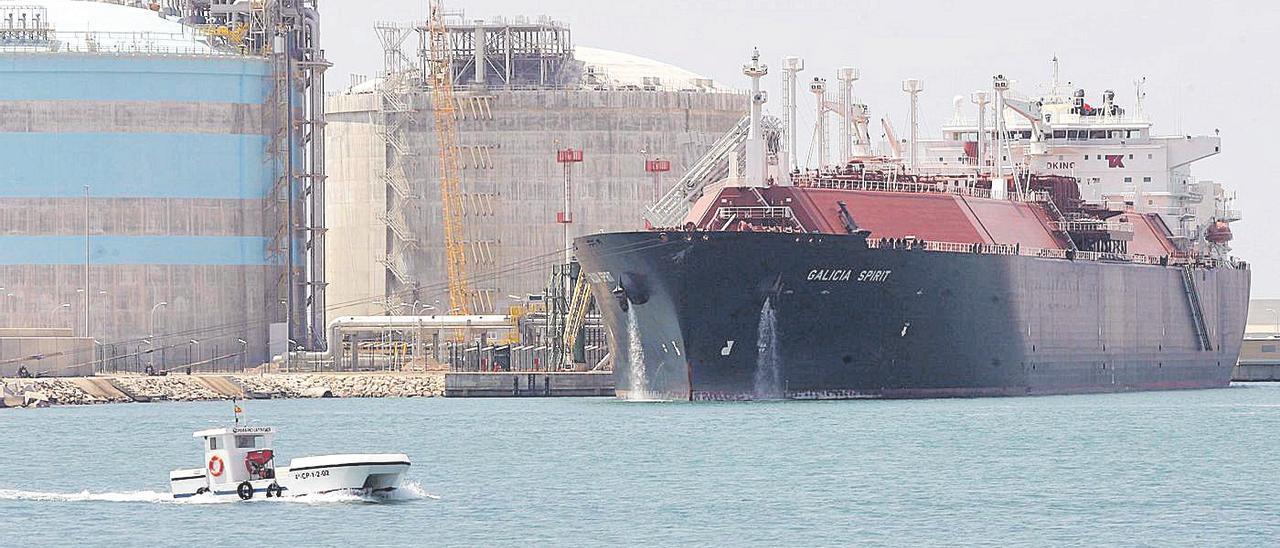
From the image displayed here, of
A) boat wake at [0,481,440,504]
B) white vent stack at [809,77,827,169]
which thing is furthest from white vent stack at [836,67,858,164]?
boat wake at [0,481,440,504]

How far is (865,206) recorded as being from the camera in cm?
8325

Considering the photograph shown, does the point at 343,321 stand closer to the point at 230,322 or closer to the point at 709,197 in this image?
the point at 230,322

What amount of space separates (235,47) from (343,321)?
40.8ft

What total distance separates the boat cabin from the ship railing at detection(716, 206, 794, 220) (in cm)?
3191

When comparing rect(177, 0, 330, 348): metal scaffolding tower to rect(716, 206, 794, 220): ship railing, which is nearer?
rect(716, 206, 794, 220): ship railing

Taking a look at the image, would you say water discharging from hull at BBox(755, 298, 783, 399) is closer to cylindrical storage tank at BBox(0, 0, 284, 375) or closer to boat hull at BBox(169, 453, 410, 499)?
boat hull at BBox(169, 453, 410, 499)

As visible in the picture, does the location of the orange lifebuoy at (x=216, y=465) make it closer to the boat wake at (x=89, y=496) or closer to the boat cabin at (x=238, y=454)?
the boat cabin at (x=238, y=454)

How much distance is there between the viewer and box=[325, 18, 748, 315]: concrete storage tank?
12025 cm

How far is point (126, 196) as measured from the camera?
4301 inches

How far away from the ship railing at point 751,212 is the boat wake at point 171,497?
2786cm

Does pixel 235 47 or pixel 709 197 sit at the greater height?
pixel 235 47

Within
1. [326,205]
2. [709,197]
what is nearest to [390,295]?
[326,205]

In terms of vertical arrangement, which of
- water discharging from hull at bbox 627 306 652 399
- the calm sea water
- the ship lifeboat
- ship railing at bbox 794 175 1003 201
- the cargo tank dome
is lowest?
the calm sea water

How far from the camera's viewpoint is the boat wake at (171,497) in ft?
162
